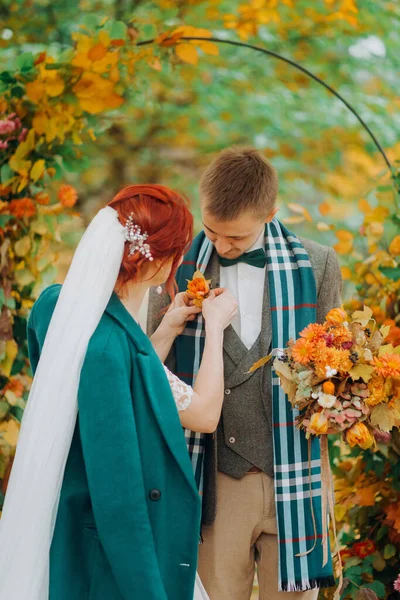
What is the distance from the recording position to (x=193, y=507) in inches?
83.4

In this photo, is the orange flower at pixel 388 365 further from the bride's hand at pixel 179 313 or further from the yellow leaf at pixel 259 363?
the bride's hand at pixel 179 313

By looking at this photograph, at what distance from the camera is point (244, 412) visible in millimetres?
2510

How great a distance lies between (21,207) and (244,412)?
135 cm

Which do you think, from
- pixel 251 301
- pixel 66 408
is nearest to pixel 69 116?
pixel 251 301

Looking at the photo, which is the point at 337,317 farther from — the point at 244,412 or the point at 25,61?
the point at 25,61

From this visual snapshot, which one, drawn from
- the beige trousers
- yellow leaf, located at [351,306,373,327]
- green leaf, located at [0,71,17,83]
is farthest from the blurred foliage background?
yellow leaf, located at [351,306,373,327]

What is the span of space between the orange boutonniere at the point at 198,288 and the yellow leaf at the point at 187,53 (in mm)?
1249

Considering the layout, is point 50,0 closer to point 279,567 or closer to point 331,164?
point 331,164

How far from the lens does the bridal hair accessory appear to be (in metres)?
2.12

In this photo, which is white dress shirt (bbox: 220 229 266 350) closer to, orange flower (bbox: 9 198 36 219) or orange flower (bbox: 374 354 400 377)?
orange flower (bbox: 374 354 400 377)

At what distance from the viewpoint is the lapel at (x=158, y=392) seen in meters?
2.04

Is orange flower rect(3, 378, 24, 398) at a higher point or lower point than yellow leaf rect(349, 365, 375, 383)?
higher

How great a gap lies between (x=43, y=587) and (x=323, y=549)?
868mm

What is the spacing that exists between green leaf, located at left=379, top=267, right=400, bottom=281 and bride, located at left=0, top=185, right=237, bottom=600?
1352mm
